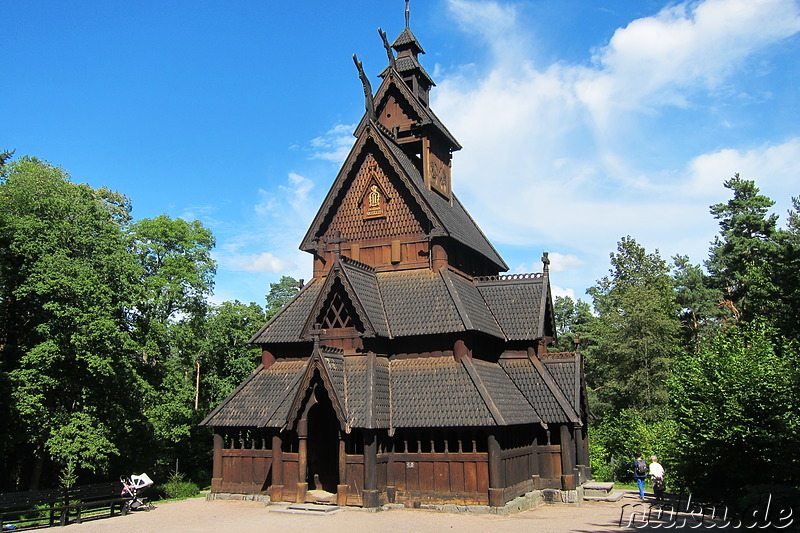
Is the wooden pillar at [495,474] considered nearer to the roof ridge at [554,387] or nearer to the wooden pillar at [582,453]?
the roof ridge at [554,387]

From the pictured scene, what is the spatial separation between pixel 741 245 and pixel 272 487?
39665 mm

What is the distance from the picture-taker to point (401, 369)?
70.0 feet

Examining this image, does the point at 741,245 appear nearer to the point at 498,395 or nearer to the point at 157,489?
the point at 498,395

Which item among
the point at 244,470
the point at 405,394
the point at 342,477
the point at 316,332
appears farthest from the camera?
the point at 244,470

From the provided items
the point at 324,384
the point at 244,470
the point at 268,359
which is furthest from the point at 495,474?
the point at 268,359

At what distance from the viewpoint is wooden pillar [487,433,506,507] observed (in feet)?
60.1


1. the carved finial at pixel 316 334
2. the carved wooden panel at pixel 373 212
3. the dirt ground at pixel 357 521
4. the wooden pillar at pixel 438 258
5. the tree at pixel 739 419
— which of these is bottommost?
the dirt ground at pixel 357 521

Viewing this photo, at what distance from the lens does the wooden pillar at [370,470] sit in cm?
1869

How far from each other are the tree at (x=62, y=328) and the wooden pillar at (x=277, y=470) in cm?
690

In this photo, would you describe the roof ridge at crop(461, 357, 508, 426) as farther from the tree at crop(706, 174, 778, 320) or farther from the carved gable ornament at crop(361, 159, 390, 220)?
the tree at crop(706, 174, 778, 320)

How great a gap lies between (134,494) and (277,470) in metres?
4.98

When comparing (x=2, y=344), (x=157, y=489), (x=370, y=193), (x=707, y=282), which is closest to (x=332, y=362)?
(x=370, y=193)

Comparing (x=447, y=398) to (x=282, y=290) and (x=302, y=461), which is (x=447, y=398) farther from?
Result: (x=282, y=290)

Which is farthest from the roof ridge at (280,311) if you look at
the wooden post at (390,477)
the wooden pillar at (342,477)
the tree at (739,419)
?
the tree at (739,419)
